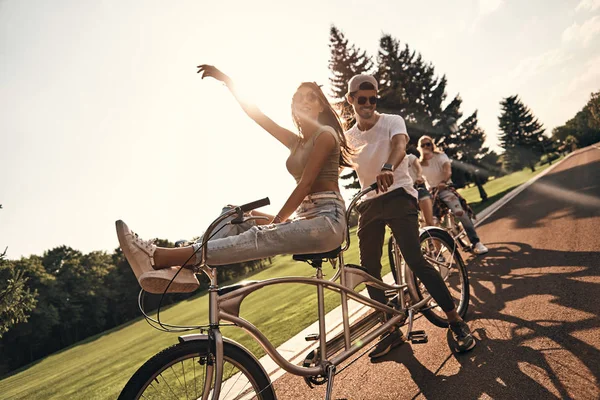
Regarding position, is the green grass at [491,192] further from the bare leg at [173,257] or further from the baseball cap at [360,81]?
the bare leg at [173,257]

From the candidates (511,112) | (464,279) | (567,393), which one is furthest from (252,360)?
(511,112)

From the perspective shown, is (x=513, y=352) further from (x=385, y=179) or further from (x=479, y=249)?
(x=479, y=249)

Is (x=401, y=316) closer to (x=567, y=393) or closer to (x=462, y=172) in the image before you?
(x=567, y=393)

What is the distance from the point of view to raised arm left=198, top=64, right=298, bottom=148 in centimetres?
278

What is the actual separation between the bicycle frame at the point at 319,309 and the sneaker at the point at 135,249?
0.29m

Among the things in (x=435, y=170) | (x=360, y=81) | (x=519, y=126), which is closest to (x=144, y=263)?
(x=360, y=81)

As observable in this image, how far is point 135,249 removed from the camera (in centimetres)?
191

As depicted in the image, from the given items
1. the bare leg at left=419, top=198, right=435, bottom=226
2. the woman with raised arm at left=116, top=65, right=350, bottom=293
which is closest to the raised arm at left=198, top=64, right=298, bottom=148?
the woman with raised arm at left=116, top=65, right=350, bottom=293

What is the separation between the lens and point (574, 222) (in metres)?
7.88

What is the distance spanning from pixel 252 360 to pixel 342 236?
0.98m

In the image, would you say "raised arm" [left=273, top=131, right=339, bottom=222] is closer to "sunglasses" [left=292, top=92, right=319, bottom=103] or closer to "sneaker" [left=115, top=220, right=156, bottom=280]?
"sunglasses" [left=292, top=92, right=319, bottom=103]

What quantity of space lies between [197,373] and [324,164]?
1.56 metres

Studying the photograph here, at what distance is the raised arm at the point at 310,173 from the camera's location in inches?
96.3

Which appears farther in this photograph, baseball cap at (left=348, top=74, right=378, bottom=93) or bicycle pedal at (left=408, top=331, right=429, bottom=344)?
baseball cap at (left=348, top=74, right=378, bottom=93)
